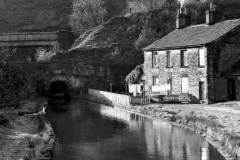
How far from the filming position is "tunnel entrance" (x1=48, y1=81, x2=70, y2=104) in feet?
219

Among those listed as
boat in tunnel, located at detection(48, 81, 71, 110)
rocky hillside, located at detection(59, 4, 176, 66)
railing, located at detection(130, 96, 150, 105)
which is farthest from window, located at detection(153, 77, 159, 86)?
rocky hillside, located at detection(59, 4, 176, 66)

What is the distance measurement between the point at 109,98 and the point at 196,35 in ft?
41.9

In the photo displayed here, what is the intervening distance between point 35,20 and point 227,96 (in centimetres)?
8101

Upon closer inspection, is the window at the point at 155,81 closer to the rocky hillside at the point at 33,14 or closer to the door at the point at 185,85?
the door at the point at 185,85

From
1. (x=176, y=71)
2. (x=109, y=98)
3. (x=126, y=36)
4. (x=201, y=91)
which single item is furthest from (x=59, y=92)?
(x=201, y=91)

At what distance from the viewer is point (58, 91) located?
243 ft

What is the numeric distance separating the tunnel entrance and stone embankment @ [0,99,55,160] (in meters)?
25.5

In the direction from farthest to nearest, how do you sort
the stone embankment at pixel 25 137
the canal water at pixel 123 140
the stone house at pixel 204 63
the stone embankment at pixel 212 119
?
1. the stone house at pixel 204 63
2. the canal water at pixel 123 140
3. the stone embankment at pixel 212 119
4. the stone embankment at pixel 25 137

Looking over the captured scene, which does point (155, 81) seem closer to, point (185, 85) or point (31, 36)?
point (185, 85)

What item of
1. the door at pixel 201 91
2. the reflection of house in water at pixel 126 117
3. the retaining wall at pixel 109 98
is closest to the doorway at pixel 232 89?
the door at pixel 201 91

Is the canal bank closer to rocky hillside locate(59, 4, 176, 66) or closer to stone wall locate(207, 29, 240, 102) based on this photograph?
stone wall locate(207, 29, 240, 102)

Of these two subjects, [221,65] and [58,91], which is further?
[58,91]

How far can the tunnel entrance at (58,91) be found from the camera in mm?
66688

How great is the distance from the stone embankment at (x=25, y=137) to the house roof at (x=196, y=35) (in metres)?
16.6
